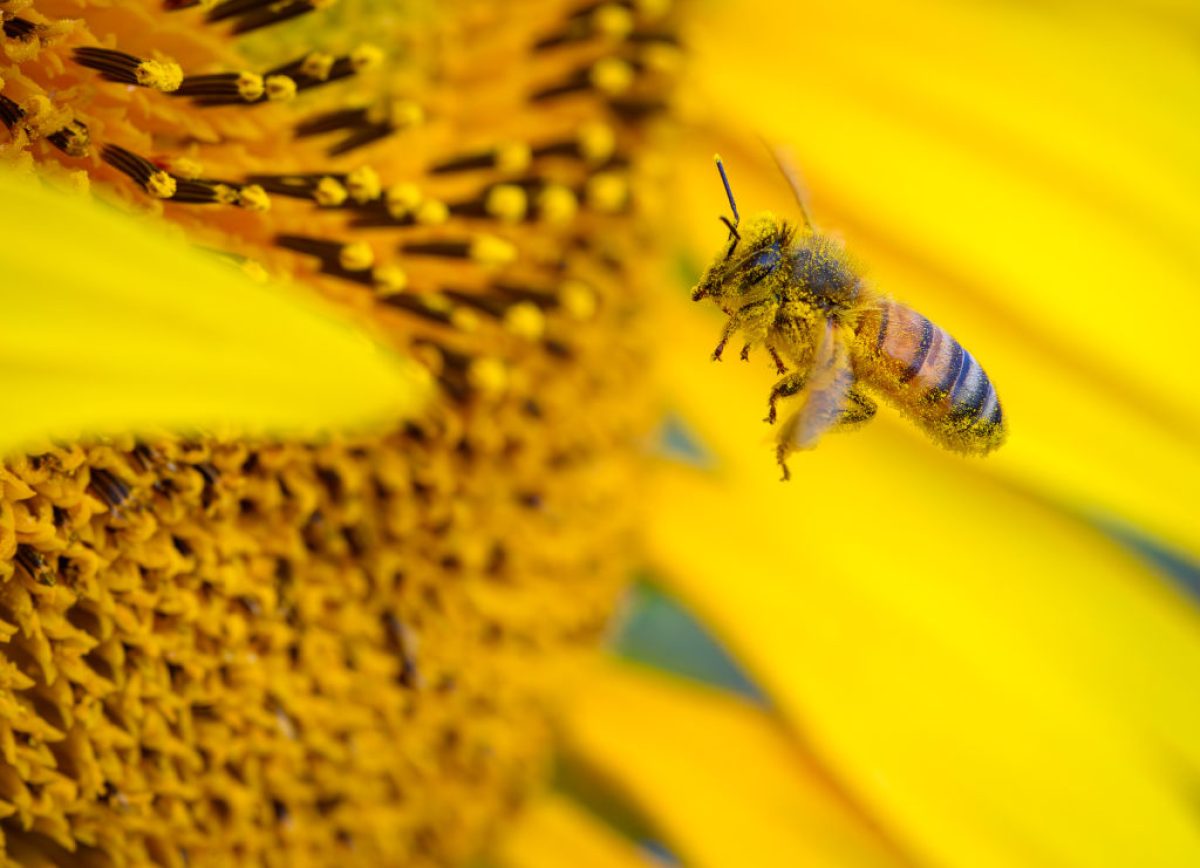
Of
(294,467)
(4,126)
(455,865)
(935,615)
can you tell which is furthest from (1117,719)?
(4,126)

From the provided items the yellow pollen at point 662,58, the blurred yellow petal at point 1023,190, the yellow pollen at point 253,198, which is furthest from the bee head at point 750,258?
the blurred yellow petal at point 1023,190

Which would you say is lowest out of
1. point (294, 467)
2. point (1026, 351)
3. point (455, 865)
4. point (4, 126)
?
point (455, 865)

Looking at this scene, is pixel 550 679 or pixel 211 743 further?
pixel 550 679

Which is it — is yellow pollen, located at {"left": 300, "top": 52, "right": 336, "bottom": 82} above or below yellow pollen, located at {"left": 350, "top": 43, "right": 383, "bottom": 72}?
below

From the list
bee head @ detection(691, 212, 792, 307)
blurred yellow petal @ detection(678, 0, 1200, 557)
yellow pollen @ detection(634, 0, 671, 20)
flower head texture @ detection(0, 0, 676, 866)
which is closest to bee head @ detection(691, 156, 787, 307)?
bee head @ detection(691, 212, 792, 307)

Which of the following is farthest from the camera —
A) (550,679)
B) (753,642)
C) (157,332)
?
(753,642)

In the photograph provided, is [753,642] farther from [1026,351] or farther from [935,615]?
[1026,351]

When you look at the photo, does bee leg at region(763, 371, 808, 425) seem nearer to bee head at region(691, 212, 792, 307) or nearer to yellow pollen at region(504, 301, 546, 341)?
bee head at region(691, 212, 792, 307)
